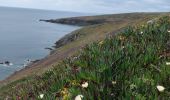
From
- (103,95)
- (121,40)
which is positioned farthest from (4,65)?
(103,95)

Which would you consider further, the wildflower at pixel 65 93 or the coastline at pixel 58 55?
the coastline at pixel 58 55

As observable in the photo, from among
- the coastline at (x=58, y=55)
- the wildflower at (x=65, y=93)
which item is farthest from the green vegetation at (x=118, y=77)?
the coastline at (x=58, y=55)

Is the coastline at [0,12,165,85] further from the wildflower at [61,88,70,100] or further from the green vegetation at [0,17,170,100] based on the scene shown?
the wildflower at [61,88,70,100]

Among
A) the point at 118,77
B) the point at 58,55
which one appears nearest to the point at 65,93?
the point at 118,77

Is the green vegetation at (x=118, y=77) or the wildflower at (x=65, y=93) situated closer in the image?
the green vegetation at (x=118, y=77)

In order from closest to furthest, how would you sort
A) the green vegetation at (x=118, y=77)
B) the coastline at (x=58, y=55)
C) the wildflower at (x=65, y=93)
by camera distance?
the green vegetation at (x=118, y=77)
the wildflower at (x=65, y=93)
the coastline at (x=58, y=55)

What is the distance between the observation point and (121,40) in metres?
13.8

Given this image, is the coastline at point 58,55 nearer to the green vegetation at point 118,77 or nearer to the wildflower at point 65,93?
the green vegetation at point 118,77

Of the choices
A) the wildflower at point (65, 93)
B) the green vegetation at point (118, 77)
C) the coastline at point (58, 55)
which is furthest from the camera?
the coastline at point (58, 55)

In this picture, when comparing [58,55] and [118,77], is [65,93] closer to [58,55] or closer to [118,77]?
[118,77]

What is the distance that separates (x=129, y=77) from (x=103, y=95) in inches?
45.6

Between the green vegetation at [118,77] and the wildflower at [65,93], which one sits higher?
the green vegetation at [118,77]

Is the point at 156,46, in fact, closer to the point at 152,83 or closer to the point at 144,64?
the point at 144,64

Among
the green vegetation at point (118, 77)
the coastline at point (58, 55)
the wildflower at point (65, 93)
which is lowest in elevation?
the coastline at point (58, 55)
